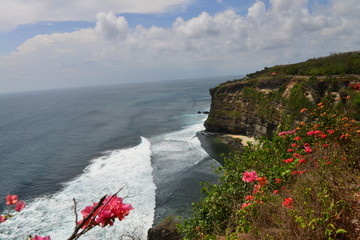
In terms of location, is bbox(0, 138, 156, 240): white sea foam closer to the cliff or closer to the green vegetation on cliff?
the green vegetation on cliff

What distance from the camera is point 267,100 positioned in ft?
127

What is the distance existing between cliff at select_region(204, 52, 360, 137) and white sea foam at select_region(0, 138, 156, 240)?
15.7m

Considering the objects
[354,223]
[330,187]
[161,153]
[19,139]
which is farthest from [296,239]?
[19,139]

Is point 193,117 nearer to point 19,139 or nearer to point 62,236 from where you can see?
point 19,139

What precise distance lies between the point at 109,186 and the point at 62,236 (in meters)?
8.53

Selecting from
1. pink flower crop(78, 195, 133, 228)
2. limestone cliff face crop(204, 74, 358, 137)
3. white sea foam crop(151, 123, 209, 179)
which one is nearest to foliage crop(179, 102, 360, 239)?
pink flower crop(78, 195, 133, 228)

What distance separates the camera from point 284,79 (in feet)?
123

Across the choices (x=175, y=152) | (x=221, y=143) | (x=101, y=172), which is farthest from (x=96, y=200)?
(x=221, y=143)

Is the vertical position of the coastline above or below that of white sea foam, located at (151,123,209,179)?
above

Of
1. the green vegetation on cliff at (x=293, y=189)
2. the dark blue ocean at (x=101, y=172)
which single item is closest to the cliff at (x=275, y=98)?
the dark blue ocean at (x=101, y=172)

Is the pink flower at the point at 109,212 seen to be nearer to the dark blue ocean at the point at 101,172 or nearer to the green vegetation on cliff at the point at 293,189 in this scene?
the green vegetation on cliff at the point at 293,189

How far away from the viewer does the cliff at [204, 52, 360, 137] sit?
26.9 metres

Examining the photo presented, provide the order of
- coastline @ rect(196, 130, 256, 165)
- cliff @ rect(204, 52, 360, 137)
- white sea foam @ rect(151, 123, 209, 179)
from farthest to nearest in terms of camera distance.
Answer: coastline @ rect(196, 130, 256, 165), white sea foam @ rect(151, 123, 209, 179), cliff @ rect(204, 52, 360, 137)

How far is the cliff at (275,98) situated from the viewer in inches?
1058
